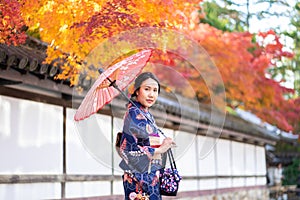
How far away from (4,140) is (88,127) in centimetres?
281

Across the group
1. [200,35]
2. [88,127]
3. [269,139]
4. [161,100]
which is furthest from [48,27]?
[269,139]

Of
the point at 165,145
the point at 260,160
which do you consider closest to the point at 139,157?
the point at 165,145

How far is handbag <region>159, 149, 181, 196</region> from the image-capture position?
19.0 ft

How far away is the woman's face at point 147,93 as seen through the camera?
5.89 m

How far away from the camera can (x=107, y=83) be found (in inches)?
250

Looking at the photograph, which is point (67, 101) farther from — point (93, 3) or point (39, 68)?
point (93, 3)

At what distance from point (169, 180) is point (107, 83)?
1.21 m

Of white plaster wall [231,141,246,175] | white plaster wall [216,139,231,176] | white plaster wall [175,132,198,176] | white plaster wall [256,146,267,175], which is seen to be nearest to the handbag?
white plaster wall [175,132,198,176]

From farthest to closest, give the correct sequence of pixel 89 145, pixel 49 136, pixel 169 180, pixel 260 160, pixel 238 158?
pixel 260 160 → pixel 238 158 → pixel 89 145 → pixel 49 136 → pixel 169 180

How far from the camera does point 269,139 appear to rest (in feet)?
87.6

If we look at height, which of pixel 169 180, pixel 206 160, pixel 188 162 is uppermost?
pixel 206 160

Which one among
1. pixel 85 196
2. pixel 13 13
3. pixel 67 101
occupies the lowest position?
pixel 85 196

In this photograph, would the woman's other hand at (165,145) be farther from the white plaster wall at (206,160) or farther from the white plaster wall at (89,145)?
the white plaster wall at (206,160)

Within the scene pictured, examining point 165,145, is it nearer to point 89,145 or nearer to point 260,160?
point 89,145
